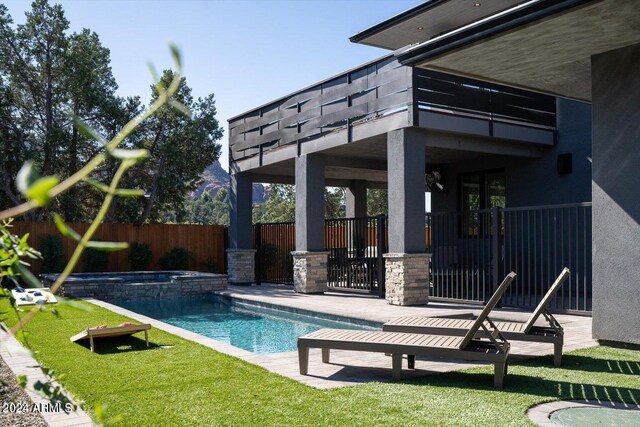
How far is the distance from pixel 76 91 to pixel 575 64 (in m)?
20.6

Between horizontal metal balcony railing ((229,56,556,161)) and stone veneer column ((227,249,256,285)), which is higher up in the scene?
horizontal metal balcony railing ((229,56,556,161))

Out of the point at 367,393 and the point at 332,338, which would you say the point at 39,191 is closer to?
the point at 367,393

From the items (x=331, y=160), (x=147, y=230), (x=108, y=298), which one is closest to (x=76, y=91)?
(x=147, y=230)

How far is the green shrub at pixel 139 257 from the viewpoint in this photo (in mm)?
20922

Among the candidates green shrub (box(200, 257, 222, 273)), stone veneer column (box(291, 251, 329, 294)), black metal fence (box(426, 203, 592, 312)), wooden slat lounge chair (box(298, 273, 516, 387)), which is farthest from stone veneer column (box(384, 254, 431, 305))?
green shrub (box(200, 257, 222, 273))

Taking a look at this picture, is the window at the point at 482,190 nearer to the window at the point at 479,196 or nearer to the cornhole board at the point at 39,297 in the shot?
the window at the point at 479,196

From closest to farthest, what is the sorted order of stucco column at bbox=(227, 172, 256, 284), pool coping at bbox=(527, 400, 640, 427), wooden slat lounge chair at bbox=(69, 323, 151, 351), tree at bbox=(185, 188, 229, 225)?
pool coping at bbox=(527, 400, 640, 427)
wooden slat lounge chair at bbox=(69, 323, 151, 351)
stucco column at bbox=(227, 172, 256, 284)
tree at bbox=(185, 188, 229, 225)

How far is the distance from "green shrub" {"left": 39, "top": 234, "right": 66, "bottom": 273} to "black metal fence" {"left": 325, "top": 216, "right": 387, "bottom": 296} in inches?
353

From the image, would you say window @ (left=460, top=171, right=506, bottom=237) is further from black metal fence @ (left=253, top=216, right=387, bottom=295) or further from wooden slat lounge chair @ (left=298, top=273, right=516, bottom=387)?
wooden slat lounge chair @ (left=298, top=273, right=516, bottom=387)

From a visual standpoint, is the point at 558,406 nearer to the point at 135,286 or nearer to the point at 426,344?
the point at 426,344

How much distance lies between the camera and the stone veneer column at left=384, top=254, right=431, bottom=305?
12570 millimetres

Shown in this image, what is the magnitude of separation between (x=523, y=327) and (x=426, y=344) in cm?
174

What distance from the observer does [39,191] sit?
667 mm

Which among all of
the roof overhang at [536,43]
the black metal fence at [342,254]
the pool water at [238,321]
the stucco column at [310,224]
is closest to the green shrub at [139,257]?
the black metal fence at [342,254]
